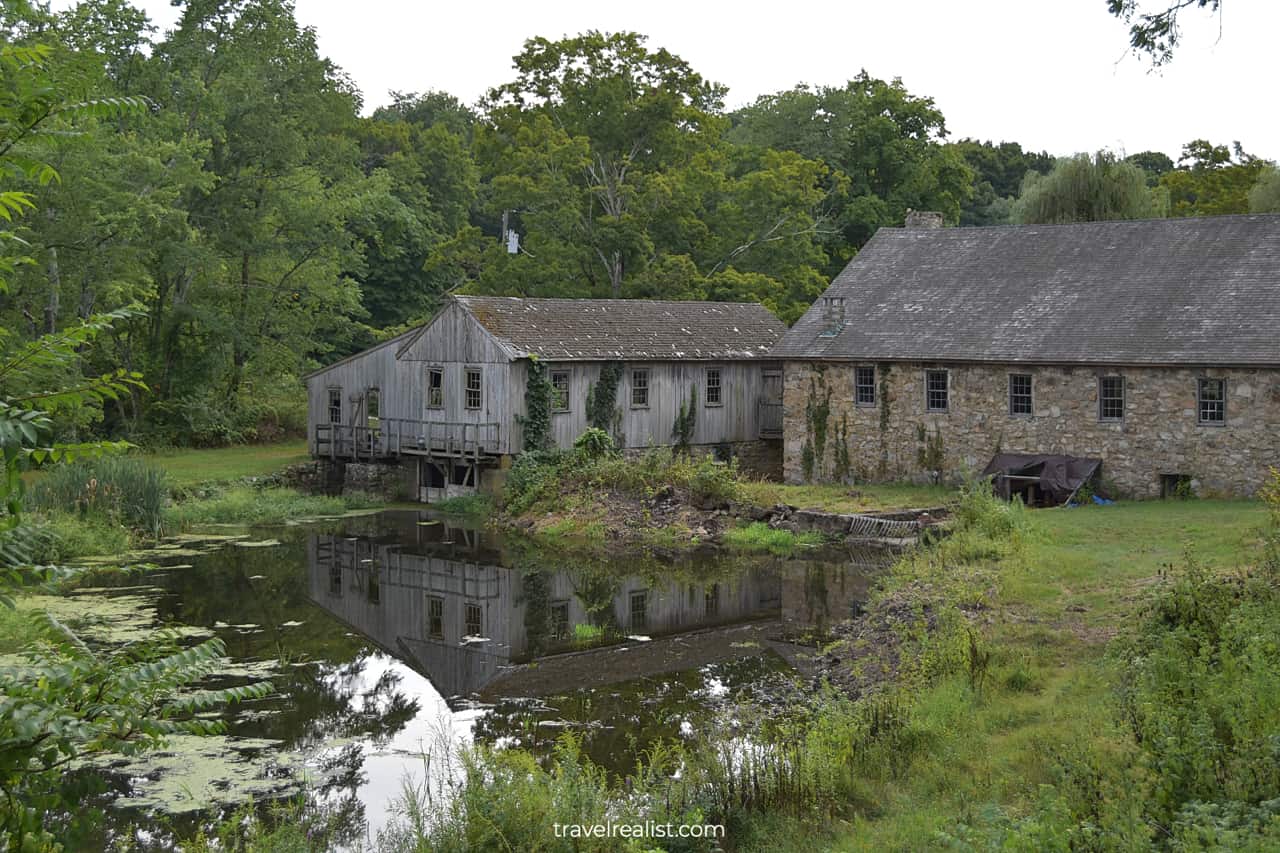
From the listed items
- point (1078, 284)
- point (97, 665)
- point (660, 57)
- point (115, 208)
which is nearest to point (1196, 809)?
point (97, 665)

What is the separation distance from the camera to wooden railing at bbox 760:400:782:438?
118ft

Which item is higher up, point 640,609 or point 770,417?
point 770,417

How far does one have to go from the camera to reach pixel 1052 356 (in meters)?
27.3

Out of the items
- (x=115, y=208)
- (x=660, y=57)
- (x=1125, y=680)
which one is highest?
(x=660, y=57)

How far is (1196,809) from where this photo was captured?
7.46 m

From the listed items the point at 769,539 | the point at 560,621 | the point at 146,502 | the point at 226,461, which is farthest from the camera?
the point at 226,461

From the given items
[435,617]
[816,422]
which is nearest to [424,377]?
[816,422]

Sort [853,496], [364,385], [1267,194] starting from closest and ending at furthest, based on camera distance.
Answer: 1. [853,496]
2. [364,385]
3. [1267,194]

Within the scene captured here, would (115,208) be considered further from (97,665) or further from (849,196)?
(97,665)

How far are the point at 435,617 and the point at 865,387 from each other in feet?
47.0

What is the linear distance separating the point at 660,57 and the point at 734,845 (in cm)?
3603

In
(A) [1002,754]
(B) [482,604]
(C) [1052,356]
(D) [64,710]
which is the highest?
(C) [1052,356]

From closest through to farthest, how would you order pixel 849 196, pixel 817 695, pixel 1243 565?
1. pixel 817 695
2. pixel 1243 565
3. pixel 849 196

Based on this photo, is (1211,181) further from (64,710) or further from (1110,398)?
(64,710)
